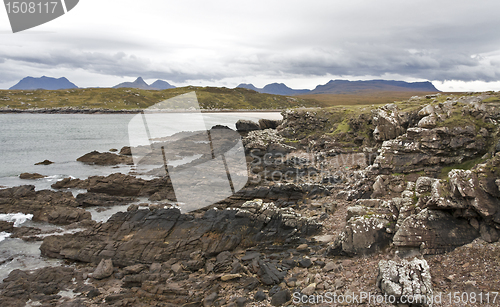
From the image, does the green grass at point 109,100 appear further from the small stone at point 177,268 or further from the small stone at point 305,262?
the small stone at point 305,262

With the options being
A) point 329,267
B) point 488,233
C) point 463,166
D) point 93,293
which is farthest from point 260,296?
point 463,166

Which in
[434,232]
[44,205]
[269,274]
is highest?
[434,232]

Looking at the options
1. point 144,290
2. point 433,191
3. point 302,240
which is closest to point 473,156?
point 433,191

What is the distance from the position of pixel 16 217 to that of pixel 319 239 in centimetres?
2385

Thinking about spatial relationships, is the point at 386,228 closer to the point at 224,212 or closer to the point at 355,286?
the point at 355,286

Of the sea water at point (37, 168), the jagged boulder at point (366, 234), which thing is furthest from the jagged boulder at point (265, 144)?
the jagged boulder at point (366, 234)

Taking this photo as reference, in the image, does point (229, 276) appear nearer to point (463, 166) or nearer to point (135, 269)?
point (135, 269)

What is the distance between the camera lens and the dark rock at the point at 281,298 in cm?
1136

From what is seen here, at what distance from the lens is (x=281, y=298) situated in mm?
11469

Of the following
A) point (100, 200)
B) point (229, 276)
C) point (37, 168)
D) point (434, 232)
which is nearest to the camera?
point (434, 232)

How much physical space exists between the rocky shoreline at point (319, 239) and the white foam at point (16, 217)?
651mm

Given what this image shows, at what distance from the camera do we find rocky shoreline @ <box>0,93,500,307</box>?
11734 mm

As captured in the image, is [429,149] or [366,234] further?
[429,149]

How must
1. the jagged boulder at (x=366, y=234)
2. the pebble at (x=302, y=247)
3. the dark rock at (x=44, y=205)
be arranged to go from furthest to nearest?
the dark rock at (x=44, y=205) < the pebble at (x=302, y=247) < the jagged boulder at (x=366, y=234)
